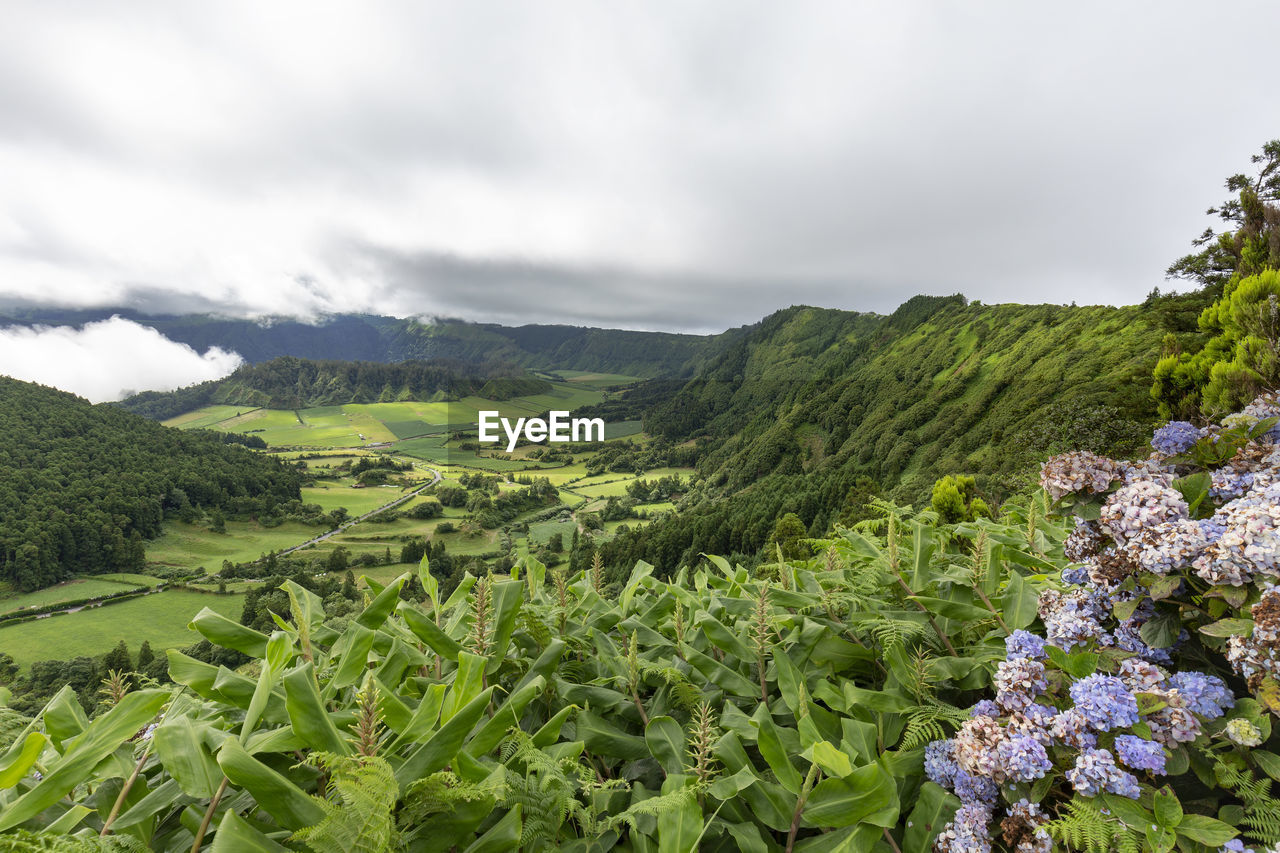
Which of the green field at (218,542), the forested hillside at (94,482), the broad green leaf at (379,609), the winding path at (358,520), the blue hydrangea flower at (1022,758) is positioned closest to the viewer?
the blue hydrangea flower at (1022,758)

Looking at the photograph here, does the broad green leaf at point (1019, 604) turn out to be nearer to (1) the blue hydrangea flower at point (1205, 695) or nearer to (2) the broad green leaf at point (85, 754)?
(1) the blue hydrangea flower at point (1205, 695)

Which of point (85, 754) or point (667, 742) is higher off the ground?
point (85, 754)

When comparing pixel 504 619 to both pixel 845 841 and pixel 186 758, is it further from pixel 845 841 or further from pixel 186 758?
pixel 845 841

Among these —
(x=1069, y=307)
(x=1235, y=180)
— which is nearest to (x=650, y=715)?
(x=1235, y=180)

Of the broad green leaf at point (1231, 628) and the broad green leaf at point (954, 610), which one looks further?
the broad green leaf at point (954, 610)

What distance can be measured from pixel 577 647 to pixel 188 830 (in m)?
1.36

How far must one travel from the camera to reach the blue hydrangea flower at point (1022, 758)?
4.95ft

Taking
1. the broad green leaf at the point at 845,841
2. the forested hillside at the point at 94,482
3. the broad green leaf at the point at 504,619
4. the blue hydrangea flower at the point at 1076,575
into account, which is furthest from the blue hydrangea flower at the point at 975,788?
the forested hillside at the point at 94,482

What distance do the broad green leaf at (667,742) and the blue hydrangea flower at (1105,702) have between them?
46.2 inches

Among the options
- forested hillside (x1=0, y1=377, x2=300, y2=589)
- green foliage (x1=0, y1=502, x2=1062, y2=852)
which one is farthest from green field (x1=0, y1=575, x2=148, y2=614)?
green foliage (x1=0, y1=502, x2=1062, y2=852)

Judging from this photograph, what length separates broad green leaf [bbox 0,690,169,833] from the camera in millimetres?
1185

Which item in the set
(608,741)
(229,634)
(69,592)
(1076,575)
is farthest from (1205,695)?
(69,592)

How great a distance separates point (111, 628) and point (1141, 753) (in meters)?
121

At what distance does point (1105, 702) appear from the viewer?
149 cm
